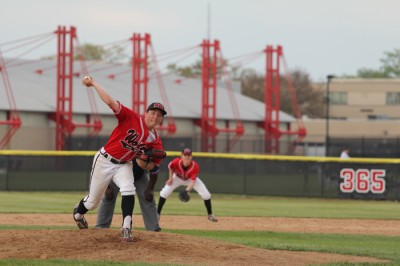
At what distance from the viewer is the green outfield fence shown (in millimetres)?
30969

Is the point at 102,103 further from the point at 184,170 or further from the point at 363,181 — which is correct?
the point at 184,170

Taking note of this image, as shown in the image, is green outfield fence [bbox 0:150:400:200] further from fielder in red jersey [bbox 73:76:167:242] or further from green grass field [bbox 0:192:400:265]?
fielder in red jersey [bbox 73:76:167:242]

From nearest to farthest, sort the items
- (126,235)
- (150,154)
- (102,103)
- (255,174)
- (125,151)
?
1. (126,235)
2. (125,151)
3. (150,154)
4. (255,174)
5. (102,103)

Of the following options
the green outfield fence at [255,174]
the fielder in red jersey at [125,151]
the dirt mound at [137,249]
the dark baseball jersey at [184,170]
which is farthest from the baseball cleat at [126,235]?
the green outfield fence at [255,174]

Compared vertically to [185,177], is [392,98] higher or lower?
higher

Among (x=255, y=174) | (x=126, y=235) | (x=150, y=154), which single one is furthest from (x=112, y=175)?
(x=255, y=174)

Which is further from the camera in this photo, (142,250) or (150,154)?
(150,154)

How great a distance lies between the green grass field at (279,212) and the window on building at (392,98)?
56.0 metres

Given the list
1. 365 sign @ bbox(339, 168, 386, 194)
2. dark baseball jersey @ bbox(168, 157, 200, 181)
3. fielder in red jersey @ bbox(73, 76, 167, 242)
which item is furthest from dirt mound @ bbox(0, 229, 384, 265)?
365 sign @ bbox(339, 168, 386, 194)

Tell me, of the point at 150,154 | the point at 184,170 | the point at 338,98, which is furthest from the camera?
the point at 338,98

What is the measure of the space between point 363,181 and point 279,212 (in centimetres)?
778

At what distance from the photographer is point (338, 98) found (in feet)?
292

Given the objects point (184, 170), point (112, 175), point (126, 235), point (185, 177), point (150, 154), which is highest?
point (150, 154)

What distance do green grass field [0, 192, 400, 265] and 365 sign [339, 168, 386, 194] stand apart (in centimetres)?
51
